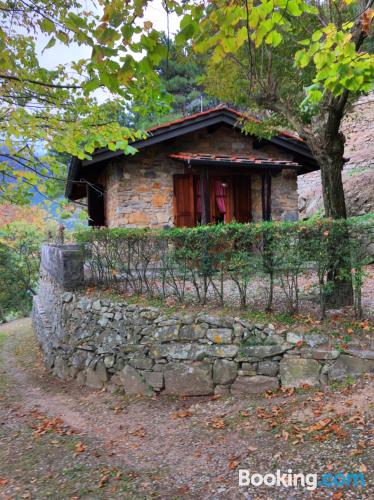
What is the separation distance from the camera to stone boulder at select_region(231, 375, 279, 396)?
464 cm

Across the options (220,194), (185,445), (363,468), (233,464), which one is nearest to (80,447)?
(185,445)

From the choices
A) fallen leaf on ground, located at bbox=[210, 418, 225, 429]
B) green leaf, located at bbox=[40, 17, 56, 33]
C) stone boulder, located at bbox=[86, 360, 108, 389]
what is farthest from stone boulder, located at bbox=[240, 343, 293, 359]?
green leaf, located at bbox=[40, 17, 56, 33]

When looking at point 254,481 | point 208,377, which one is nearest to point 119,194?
point 208,377

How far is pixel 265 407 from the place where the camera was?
14.2 feet

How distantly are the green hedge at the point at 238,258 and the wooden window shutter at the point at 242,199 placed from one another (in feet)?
18.1

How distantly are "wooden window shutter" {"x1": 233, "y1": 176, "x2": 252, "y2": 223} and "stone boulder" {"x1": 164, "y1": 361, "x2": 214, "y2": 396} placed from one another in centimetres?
674

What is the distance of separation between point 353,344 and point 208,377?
1.93 meters

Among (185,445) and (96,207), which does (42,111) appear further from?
(96,207)

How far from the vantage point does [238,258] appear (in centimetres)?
512

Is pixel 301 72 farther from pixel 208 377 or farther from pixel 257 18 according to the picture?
pixel 208 377

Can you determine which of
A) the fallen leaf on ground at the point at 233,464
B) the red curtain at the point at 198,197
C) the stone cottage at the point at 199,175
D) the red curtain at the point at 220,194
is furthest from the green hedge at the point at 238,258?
the red curtain at the point at 220,194

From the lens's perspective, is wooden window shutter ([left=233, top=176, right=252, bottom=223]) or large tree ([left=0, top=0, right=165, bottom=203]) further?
wooden window shutter ([left=233, top=176, right=252, bottom=223])

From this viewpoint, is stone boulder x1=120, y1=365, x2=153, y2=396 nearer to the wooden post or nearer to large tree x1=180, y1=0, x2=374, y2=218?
large tree x1=180, y1=0, x2=374, y2=218

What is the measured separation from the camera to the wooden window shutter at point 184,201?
405 inches
